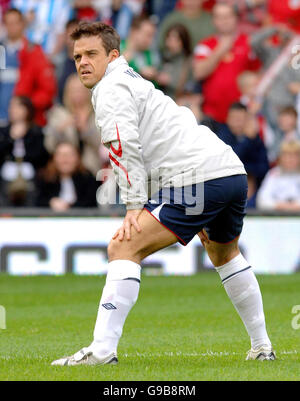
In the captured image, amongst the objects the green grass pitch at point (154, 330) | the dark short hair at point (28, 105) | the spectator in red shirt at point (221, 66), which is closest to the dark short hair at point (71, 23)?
the dark short hair at point (28, 105)

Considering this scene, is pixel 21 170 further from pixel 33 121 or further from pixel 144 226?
pixel 144 226

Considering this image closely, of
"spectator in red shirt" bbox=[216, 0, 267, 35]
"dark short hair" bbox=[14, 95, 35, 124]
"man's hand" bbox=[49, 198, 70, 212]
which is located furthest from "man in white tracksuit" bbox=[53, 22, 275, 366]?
"spectator in red shirt" bbox=[216, 0, 267, 35]

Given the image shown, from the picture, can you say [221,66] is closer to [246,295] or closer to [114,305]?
[246,295]

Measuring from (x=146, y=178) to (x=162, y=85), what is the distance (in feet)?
30.3

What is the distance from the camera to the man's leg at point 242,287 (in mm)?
6676

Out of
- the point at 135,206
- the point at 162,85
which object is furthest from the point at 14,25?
the point at 135,206

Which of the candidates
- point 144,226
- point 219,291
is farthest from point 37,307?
point 144,226

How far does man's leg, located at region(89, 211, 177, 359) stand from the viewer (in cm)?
616

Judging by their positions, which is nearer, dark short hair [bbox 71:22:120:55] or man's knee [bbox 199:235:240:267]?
dark short hair [bbox 71:22:120:55]

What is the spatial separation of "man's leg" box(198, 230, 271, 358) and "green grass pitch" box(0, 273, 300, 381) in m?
0.21

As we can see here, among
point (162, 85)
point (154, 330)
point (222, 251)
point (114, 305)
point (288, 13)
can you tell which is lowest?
point (154, 330)

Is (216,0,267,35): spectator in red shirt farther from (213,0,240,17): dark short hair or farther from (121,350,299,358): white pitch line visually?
(121,350,299,358): white pitch line

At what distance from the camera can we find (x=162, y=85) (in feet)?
50.6
